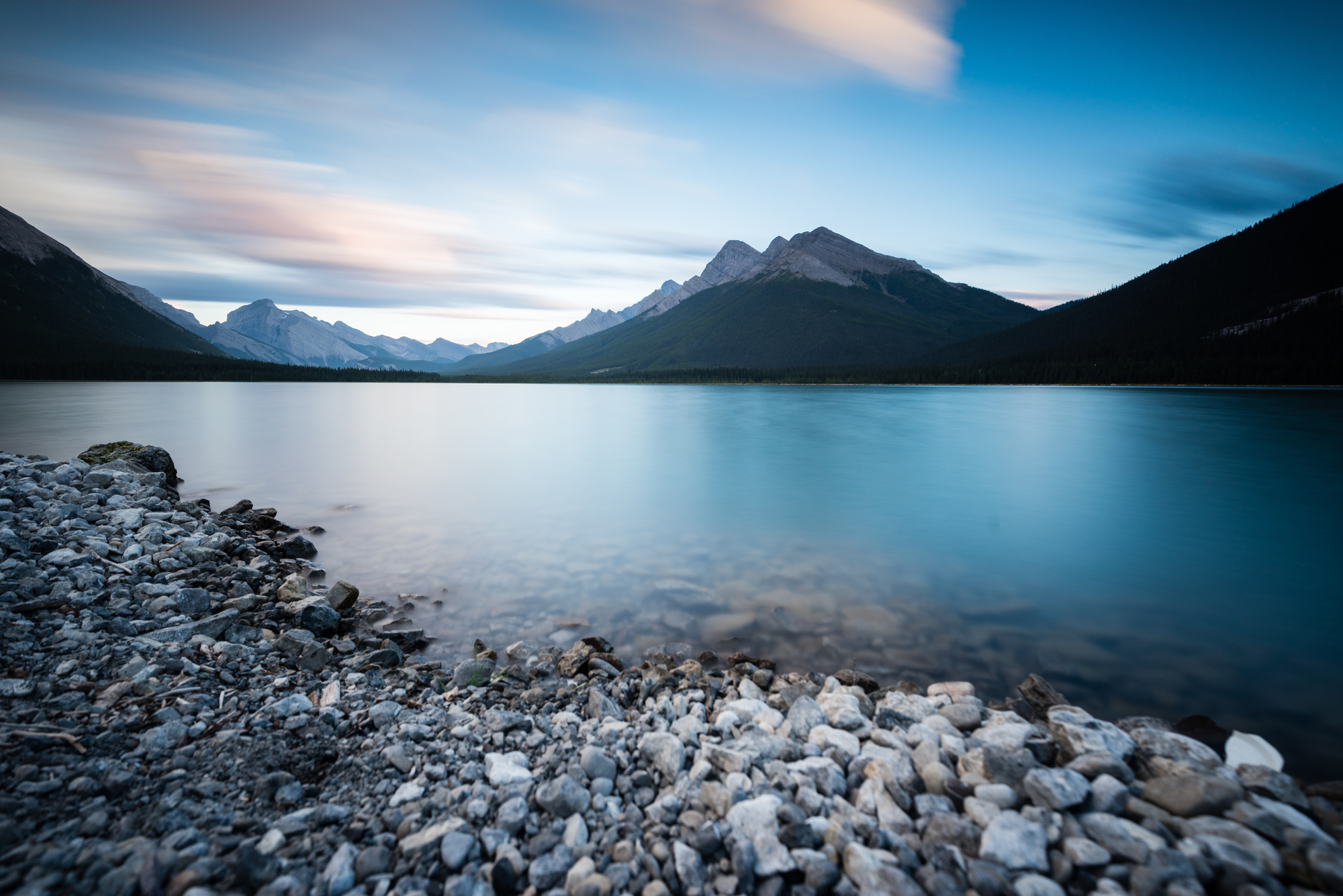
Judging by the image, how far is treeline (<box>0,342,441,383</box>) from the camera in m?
128

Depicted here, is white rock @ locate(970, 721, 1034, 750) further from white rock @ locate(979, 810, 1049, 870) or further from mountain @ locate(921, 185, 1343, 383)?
mountain @ locate(921, 185, 1343, 383)

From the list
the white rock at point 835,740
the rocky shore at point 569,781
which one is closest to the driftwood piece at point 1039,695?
the rocky shore at point 569,781

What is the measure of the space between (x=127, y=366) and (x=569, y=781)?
19319cm

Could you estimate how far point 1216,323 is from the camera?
404ft

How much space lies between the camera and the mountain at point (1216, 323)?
331 feet

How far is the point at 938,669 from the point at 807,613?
232cm

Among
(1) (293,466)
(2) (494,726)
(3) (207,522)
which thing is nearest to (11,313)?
(1) (293,466)

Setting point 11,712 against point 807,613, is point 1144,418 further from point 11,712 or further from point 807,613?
point 11,712

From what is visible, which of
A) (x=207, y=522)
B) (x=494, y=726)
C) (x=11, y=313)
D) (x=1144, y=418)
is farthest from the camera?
(x=11, y=313)

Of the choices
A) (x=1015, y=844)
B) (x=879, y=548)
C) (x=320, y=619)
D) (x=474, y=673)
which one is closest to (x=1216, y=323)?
(x=879, y=548)

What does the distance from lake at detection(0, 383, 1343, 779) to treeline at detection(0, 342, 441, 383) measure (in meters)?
Answer: 139

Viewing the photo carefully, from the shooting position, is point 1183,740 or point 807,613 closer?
point 1183,740

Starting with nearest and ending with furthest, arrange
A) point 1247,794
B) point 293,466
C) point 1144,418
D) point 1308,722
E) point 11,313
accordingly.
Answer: point 1247,794 < point 1308,722 < point 293,466 < point 1144,418 < point 11,313

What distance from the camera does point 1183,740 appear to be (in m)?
4.75
